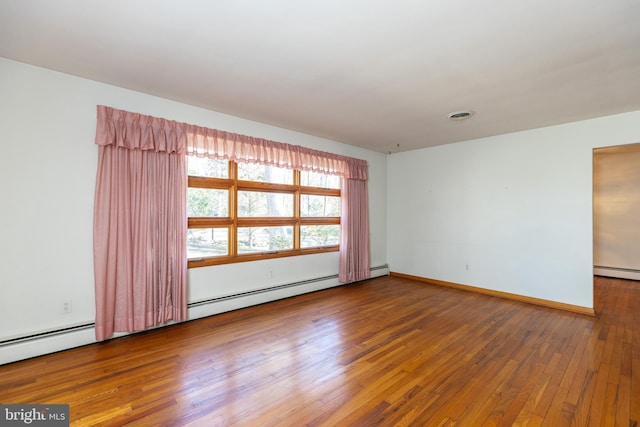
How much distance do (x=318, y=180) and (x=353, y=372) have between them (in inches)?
128

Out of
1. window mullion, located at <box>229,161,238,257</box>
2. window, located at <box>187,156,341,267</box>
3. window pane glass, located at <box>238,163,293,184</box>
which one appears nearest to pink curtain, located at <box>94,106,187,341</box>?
window, located at <box>187,156,341,267</box>

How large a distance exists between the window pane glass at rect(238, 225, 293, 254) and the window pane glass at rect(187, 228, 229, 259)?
0.23 metres

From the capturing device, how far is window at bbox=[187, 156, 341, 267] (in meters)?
3.61

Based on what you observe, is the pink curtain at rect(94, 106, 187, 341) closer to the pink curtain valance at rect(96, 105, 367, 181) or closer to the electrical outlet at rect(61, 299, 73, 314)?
the pink curtain valance at rect(96, 105, 367, 181)

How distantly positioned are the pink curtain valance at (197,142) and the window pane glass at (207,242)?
0.96 meters

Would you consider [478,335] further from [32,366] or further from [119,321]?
[32,366]

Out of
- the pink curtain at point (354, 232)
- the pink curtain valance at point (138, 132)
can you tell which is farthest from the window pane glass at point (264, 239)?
the pink curtain valance at point (138, 132)

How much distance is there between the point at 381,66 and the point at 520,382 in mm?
2809

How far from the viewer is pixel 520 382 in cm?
224

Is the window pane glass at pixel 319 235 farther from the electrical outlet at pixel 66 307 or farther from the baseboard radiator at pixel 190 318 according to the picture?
the electrical outlet at pixel 66 307

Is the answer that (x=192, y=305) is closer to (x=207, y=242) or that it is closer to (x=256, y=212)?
(x=207, y=242)

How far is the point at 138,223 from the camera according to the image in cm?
301

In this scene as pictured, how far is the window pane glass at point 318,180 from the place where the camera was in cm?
476

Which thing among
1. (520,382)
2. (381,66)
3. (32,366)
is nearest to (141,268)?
(32,366)
